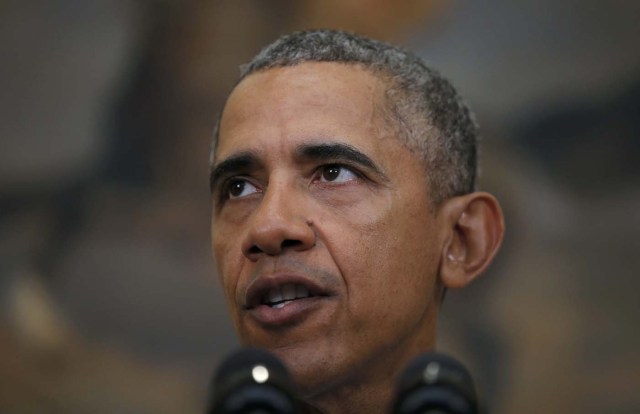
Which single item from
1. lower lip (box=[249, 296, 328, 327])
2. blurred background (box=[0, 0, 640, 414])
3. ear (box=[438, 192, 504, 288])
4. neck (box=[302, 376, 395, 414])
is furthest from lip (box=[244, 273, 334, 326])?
blurred background (box=[0, 0, 640, 414])

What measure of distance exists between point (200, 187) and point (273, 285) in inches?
201

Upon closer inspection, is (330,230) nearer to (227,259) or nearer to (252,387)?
(227,259)

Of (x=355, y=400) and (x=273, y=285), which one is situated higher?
(x=273, y=285)

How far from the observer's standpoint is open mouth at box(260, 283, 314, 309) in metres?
1.56

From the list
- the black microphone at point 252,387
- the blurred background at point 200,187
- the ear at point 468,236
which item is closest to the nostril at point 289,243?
the ear at point 468,236

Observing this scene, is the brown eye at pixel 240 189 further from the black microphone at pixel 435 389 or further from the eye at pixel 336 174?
the black microphone at pixel 435 389

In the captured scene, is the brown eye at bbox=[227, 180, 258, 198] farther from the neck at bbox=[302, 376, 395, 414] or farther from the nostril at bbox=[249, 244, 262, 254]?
the neck at bbox=[302, 376, 395, 414]

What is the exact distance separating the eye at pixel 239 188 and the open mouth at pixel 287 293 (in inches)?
8.5

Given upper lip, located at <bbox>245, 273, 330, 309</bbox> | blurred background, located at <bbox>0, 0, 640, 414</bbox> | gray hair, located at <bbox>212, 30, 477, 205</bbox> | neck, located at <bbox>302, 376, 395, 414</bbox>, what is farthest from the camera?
blurred background, located at <bbox>0, 0, 640, 414</bbox>

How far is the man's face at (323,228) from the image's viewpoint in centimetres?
156

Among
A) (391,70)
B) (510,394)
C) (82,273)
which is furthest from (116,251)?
(391,70)

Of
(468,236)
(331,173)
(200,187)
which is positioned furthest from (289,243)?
(200,187)

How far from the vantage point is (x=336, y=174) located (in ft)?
5.49

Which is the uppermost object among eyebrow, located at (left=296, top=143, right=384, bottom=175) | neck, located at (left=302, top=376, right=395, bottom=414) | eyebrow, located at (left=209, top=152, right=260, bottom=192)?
eyebrow, located at (left=209, top=152, right=260, bottom=192)
